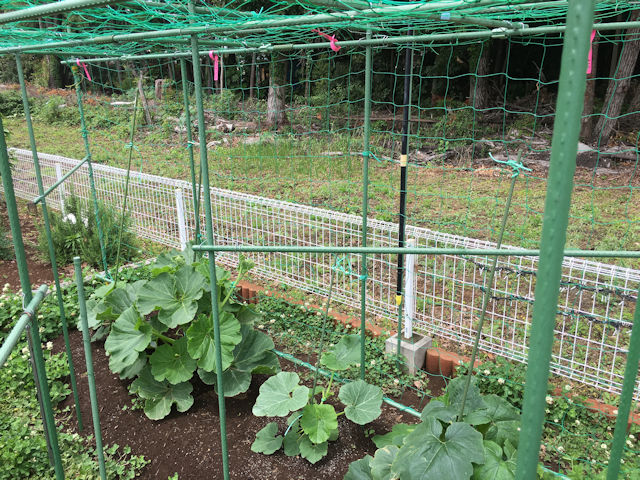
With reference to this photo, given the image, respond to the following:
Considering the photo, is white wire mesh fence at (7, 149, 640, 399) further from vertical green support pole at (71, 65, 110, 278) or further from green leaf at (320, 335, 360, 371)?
vertical green support pole at (71, 65, 110, 278)

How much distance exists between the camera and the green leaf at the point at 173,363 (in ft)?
9.11

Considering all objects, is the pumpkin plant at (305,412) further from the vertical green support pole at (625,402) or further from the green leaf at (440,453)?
the vertical green support pole at (625,402)

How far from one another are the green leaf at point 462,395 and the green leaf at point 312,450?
68cm

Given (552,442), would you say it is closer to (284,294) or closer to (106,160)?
(284,294)

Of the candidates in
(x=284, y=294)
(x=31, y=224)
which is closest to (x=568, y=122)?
(x=284, y=294)

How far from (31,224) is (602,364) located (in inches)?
252

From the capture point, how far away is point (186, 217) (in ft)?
16.5

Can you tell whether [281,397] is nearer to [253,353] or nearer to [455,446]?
[253,353]

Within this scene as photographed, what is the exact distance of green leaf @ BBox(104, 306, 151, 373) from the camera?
9.26ft

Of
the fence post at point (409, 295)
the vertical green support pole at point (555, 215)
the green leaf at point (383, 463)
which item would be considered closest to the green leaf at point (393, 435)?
the green leaf at point (383, 463)

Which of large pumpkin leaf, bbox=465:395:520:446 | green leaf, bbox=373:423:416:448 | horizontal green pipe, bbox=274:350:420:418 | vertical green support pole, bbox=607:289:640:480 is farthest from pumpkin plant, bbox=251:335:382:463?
vertical green support pole, bbox=607:289:640:480

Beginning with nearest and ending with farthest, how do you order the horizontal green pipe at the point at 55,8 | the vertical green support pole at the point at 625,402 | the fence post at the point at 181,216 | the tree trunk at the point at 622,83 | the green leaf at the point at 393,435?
the vertical green support pole at the point at 625,402, the horizontal green pipe at the point at 55,8, the green leaf at the point at 393,435, the fence post at the point at 181,216, the tree trunk at the point at 622,83

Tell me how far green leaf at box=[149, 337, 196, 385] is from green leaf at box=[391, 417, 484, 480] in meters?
1.42

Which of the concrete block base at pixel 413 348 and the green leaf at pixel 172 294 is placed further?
the concrete block base at pixel 413 348
